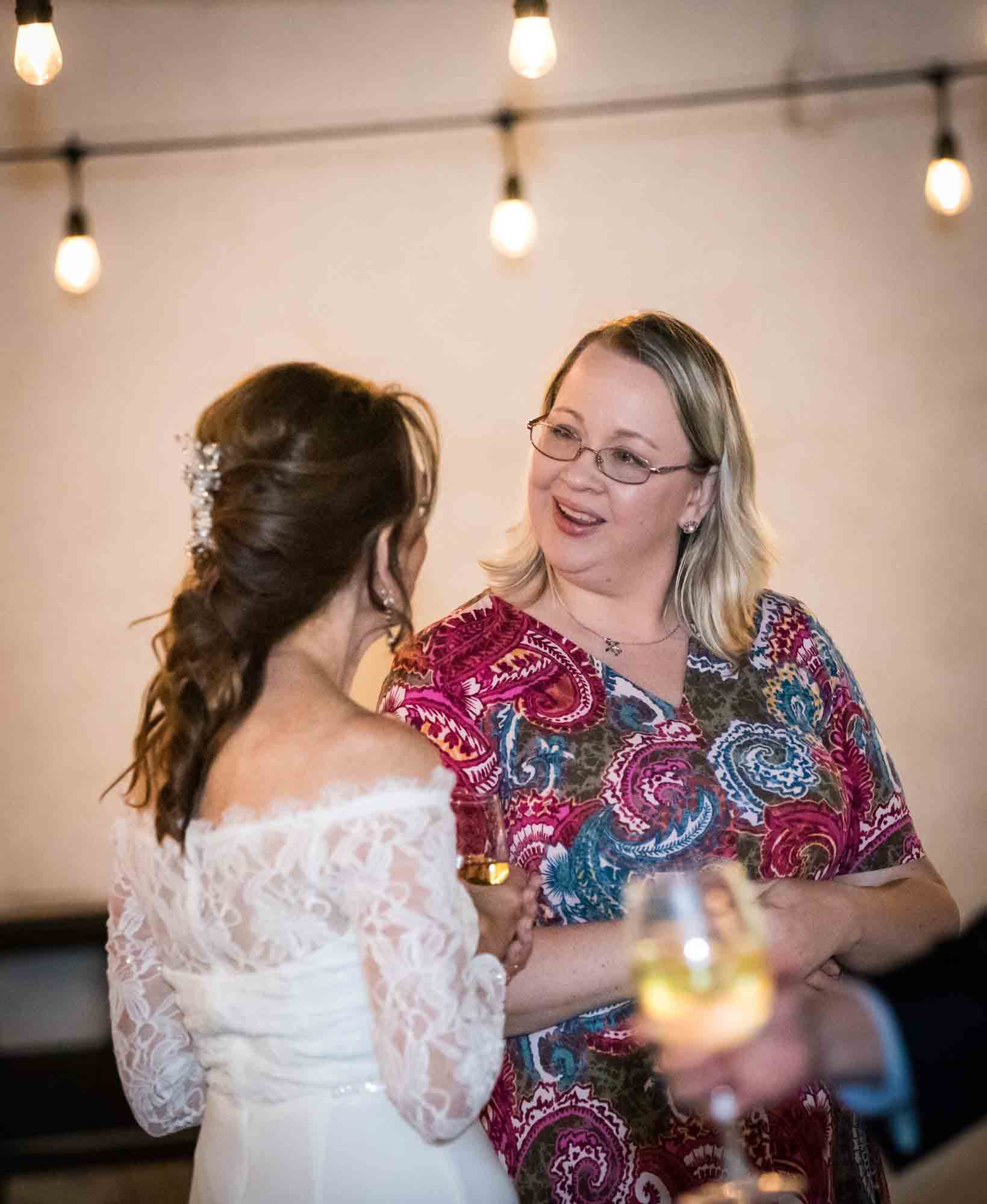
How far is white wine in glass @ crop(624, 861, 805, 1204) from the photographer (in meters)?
1.37

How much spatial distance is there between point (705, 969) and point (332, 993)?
0.58 metres

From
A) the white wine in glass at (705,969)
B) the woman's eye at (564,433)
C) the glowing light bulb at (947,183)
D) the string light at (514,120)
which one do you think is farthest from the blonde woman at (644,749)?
the string light at (514,120)

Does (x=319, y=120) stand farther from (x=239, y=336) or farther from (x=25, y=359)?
(x=25, y=359)

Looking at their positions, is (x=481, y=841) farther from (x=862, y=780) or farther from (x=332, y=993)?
(x=862, y=780)

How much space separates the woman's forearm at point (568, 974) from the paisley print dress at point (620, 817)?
9 cm

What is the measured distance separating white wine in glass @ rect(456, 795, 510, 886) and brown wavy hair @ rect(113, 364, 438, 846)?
1.01ft

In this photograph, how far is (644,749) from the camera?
2297 millimetres

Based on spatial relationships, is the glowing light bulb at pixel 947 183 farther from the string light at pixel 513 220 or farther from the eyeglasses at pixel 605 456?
the eyeglasses at pixel 605 456

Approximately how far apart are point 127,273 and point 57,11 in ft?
2.46

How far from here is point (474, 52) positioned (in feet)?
14.0

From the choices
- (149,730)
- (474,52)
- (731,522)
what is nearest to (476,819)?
(149,730)

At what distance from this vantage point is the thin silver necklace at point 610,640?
244 cm

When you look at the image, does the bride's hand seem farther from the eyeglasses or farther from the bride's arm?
Result: the eyeglasses

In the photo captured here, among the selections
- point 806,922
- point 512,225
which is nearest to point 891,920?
point 806,922
